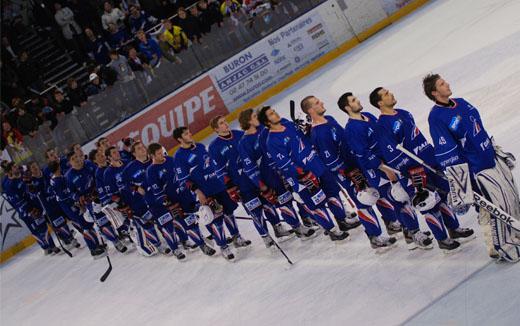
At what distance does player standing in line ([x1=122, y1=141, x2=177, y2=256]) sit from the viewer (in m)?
11.3

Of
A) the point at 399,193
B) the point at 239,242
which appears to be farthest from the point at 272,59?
the point at 399,193

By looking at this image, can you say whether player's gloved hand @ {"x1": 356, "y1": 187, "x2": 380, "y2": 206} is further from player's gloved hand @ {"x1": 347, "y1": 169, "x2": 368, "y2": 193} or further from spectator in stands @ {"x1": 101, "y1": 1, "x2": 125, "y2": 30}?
spectator in stands @ {"x1": 101, "y1": 1, "x2": 125, "y2": 30}

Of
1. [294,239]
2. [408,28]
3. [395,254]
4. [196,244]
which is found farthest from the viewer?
[408,28]

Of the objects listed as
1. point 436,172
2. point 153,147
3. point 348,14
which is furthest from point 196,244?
point 348,14

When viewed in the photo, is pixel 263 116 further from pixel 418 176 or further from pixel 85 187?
pixel 85 187

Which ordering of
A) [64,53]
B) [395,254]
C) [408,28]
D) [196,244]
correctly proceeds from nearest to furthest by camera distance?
[395,254] < [196,244] < [408,28] < [64,53]

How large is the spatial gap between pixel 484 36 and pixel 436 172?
23.9 ft

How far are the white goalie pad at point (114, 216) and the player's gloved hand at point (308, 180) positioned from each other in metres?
4.27

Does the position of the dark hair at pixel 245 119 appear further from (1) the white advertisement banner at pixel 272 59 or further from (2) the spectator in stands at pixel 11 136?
(2) the spectator in stands at pixel 11 136

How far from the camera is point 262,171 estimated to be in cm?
980

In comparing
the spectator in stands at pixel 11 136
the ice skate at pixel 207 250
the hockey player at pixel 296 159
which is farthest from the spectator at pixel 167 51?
the hockey player at pixel 296 159

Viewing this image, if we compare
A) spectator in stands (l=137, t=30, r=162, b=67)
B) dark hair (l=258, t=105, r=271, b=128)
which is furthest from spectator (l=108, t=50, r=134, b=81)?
dark hair (l=258, t=105, r=271, b=128)

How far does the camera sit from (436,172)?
7.43m

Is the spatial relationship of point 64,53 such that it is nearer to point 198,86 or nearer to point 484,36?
point 198,86
